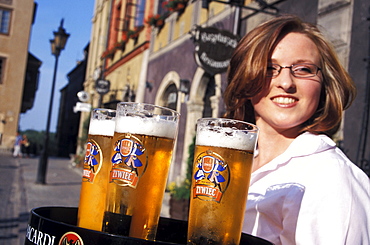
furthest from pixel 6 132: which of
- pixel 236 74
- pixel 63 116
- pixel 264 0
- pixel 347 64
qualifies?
pixel 236 74

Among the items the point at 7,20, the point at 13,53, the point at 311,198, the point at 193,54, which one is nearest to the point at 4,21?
the point at 7,20

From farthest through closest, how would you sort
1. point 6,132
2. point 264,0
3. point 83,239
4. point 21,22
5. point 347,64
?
point 21,22
point 6,132
point 264,0
point 347,64
point 83,239

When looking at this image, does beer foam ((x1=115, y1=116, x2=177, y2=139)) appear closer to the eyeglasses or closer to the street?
the eyeglasses

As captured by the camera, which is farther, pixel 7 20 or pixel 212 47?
pixel 7 20

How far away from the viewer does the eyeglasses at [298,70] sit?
5.53 ft

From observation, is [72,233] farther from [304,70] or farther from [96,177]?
[304,70]

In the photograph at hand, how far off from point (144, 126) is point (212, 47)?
6.56 m

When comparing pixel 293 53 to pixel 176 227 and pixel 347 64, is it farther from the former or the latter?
pixel 347 64

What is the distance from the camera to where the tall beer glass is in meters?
0.98

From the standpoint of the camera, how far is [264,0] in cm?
810

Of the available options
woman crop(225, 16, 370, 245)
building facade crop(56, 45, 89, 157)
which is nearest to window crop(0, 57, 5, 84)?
building facade crop(56, 45, 89, 157)

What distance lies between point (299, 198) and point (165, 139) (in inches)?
22.4

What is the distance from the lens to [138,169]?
0.97m

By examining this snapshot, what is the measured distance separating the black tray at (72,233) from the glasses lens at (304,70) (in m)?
0.80
